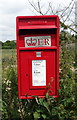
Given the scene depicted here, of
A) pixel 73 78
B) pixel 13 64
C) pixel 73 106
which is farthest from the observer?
pixel 13 64

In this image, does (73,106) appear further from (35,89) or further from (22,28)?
(22,28)

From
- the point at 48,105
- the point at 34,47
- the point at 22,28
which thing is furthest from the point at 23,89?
the point at 22,28

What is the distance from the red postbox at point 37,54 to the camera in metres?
3.24

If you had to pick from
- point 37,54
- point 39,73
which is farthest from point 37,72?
point 37,54

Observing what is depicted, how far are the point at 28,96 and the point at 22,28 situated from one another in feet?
3.65

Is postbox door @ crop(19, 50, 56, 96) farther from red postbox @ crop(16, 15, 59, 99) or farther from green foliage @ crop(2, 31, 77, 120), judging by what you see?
green foliage @ crop(2, 31, 77, 120)

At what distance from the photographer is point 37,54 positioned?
10.6ft

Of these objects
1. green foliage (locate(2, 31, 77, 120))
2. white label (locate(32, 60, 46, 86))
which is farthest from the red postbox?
green foliage (locate(2, 31, 77, 120))

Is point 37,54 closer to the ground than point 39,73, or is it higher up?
higher up

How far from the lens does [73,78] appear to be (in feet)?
12.4

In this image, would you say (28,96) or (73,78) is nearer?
(28,96)

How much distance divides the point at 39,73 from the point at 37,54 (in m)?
0.31

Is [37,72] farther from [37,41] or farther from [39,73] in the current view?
[37,41]

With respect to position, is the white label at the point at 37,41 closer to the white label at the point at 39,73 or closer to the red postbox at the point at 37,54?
Answer: the red postbox at the point at 37,54
